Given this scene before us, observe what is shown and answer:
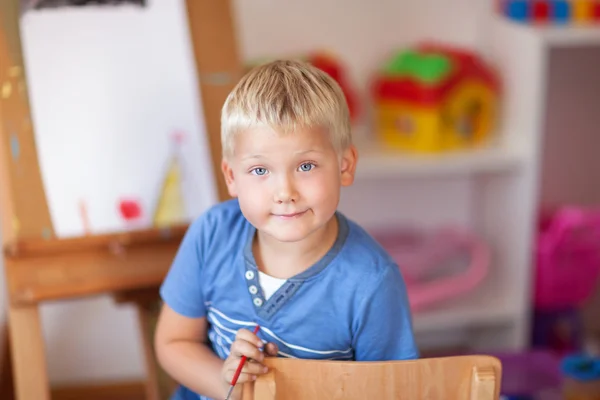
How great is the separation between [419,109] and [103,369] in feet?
3.36

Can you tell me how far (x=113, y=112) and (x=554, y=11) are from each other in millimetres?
1077

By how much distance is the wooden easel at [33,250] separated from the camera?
1.25 metres

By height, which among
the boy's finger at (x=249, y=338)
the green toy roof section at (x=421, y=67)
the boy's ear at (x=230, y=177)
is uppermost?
the green toy roof section at (x=421, y=67)

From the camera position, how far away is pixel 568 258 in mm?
1853

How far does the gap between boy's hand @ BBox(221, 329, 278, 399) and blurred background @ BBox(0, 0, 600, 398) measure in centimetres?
83

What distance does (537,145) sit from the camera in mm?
1778

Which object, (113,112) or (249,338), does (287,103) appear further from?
(113,112)

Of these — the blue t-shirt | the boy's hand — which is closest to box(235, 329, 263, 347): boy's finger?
the boy's hand

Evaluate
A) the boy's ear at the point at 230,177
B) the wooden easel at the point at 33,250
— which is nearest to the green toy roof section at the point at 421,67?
the wooden easel at the point at 33,250

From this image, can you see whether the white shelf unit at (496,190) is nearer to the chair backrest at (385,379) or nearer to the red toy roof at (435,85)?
the red toy roof at (435,85)

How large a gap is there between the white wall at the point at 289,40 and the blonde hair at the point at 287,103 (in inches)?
34.6

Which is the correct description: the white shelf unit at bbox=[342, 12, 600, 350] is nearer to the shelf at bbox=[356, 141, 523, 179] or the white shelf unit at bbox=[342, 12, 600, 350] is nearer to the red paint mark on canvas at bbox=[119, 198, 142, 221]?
the shelf at bbox=[356, 141, 523, 179]

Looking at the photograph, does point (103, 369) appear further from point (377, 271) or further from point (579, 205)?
point (579, 205)

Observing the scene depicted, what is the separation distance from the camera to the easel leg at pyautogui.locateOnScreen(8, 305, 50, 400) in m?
1.26
